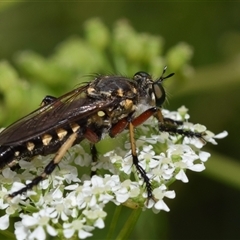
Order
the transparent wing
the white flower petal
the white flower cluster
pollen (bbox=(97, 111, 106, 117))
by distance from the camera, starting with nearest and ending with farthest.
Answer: the white flower cluster
the white flower petal
the transparent wing
pollen (bbox=(97, 111, 106, 117))

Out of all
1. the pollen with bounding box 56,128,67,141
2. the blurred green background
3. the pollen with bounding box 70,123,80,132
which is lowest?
the pollen with bounding box 56,128,67,141

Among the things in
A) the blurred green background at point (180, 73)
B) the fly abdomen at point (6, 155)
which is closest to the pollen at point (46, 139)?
the fly abdomen at point (6, 155)

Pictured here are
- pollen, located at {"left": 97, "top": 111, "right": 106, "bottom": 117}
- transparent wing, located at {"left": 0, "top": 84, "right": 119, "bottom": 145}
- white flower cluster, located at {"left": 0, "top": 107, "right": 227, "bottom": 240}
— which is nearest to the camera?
white flower cluster, located at {"left": 0, "top": 107, "right": 227, "bottom": 240}

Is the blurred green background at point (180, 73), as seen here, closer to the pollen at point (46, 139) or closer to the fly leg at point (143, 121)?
the fly leg at point (143, 121)

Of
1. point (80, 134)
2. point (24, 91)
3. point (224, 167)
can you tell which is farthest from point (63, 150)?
point (224, 167)

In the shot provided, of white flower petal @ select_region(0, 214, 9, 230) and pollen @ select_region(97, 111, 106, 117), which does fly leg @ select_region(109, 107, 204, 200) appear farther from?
white flower petal @ select_region(0, 214, 9, 230)

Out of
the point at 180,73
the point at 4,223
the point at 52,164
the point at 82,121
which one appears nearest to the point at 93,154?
the point at 82,121

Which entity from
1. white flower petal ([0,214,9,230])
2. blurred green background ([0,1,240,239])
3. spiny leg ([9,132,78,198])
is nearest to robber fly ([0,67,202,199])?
spiny leg ([9,132,78,198])
